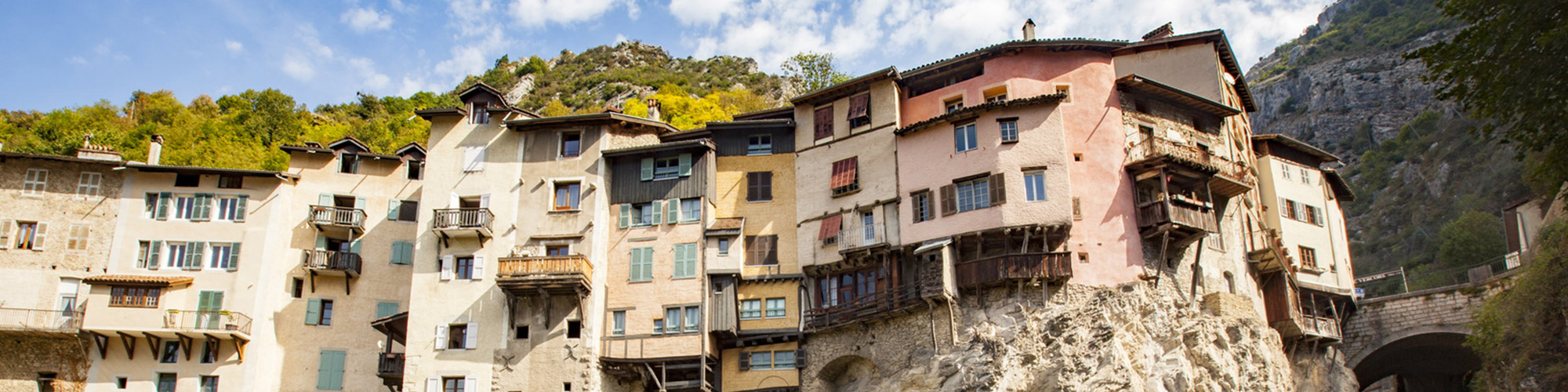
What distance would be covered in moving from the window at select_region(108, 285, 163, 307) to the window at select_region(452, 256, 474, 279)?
11.5 meters

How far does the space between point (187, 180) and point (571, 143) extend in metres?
16.0

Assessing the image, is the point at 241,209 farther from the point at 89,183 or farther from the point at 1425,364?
the point at 1425,364

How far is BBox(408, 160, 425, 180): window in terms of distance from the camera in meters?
47.8

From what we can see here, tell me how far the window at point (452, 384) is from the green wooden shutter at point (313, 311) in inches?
287

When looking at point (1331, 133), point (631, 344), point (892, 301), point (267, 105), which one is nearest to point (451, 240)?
point (631, 344)

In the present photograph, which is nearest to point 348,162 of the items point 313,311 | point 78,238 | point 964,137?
point 313,311

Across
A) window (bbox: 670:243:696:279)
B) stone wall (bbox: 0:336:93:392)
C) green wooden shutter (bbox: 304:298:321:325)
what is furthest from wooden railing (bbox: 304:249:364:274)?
window (bbox: 670:243:696:279)

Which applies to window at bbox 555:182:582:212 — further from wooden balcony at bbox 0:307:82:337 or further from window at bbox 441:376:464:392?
wooden balcony at bbox 0:307:82:337

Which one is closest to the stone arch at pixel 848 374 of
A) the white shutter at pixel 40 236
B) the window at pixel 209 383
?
the window at pixel 209 383

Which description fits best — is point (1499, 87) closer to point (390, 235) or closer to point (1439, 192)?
point (390, 235)

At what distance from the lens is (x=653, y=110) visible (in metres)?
49.2

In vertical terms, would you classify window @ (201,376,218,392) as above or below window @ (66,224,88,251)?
below

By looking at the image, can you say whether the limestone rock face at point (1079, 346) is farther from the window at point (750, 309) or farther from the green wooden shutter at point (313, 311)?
the green wooden shutter at point (313, 311)

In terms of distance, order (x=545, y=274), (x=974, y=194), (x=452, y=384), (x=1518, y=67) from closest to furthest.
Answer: (x=1518, y=67), (x=974, y=194), (x=545, y=274), (x=452, y=384)
